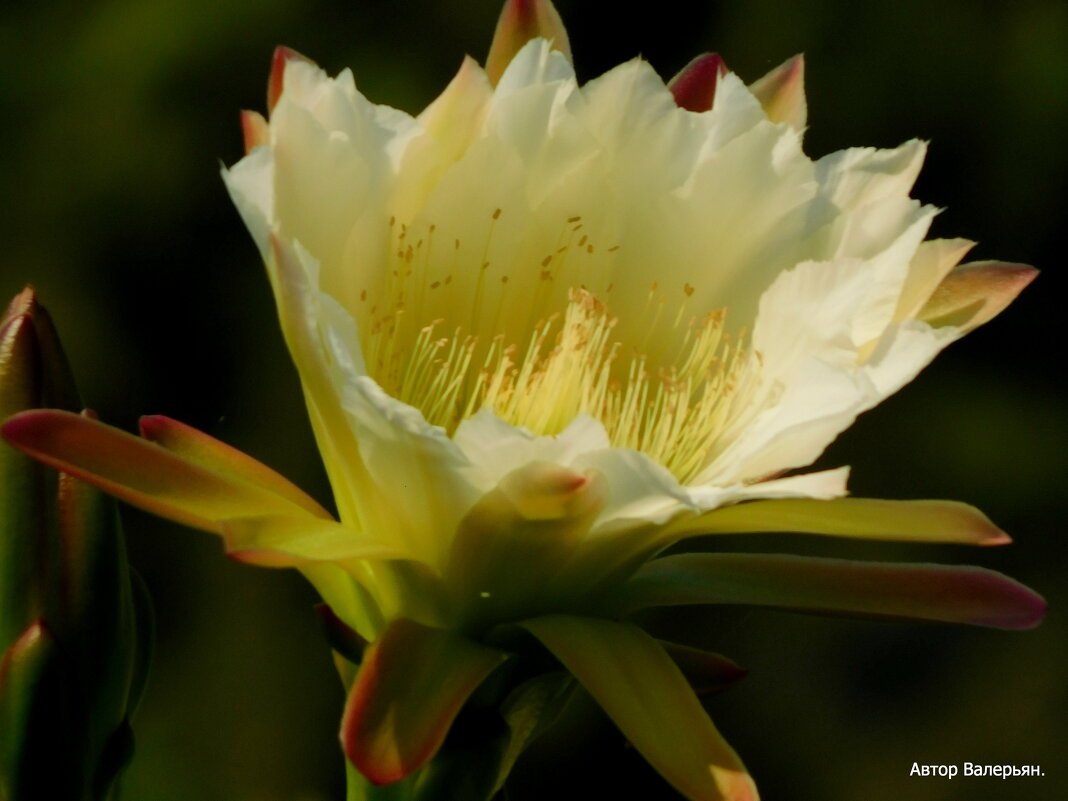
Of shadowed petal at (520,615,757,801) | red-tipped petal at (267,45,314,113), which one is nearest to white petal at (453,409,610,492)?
shadowed petal at (520,615,757,801)

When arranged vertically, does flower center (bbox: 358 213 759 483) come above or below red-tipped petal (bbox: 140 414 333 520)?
above

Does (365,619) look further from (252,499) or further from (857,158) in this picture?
(857,158)

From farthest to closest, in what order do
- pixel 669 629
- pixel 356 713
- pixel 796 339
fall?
pixel 669 629 → pixel 796 339 → pixel 356 713

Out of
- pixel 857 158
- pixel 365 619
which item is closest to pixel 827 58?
pixel 857 158

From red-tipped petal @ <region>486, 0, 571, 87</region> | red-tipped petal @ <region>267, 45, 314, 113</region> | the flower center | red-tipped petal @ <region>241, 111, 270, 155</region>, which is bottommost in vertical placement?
the flower center

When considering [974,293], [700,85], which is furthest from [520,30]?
[974,293]

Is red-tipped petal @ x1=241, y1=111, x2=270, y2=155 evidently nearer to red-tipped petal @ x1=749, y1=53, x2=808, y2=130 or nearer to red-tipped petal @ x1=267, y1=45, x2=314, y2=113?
red-tipped petal @ x1=267, y1=45, x2=314, y2=113
